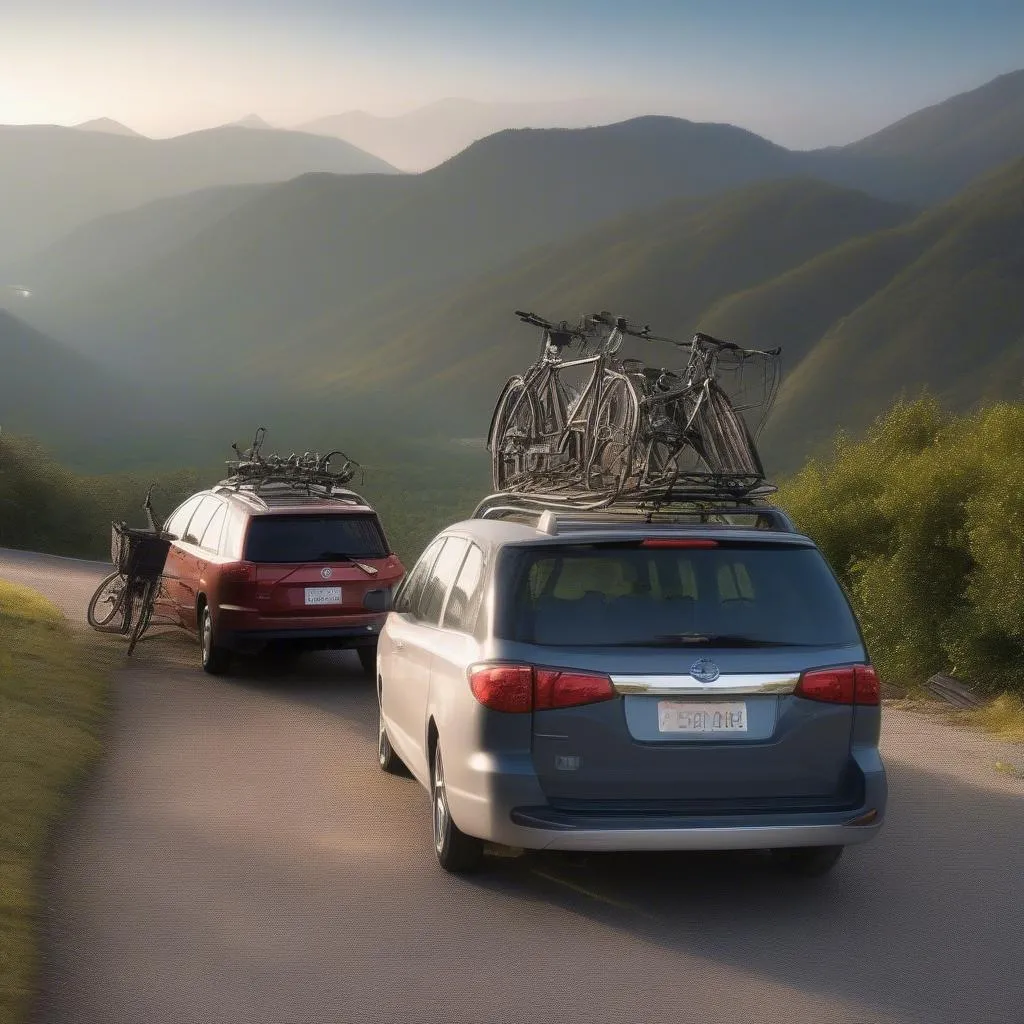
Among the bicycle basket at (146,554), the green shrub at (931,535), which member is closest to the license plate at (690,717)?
the green shrub at (931,535)

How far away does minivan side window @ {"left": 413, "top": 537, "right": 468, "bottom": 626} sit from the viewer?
804 cm

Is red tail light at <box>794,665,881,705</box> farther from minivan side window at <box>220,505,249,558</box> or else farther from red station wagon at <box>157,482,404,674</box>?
minivan side window at <box>220,505,249,558</box>

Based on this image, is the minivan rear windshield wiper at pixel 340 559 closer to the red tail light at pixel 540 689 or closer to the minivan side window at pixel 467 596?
the minivan side window at pixel 467 596

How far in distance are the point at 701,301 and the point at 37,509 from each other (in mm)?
128620

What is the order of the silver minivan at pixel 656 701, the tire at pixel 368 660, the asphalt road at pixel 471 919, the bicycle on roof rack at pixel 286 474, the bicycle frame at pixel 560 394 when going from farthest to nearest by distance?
1. the bicycle on roof rack at pixel 286 474
2. the tire at pixel 368 660
3. the bicycle frame at pixel 560 394
4. the silver minivan at pixel 656 701
5. the asphalt road at pixel 471 919

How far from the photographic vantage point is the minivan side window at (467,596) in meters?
7.22

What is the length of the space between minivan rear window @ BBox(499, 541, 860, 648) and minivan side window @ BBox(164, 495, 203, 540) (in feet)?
34.2

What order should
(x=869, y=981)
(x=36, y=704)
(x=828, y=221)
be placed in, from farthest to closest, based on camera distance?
(x=828, y=221) < (x=36, y=704) < (x=869, y=981)

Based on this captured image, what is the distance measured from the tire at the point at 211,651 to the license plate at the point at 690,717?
892 centimetres

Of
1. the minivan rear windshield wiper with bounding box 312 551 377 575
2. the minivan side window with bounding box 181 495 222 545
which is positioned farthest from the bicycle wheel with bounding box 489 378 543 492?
the minivan side window with bounding box 181 495 222 545

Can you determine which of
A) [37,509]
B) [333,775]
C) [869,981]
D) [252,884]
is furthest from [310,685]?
[37,509]

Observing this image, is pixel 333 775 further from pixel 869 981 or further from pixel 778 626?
pixel 869 981

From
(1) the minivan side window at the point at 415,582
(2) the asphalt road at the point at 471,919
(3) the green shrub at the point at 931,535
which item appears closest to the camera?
(2) the asphalt road at the point at 471,919

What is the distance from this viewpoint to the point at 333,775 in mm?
10000
